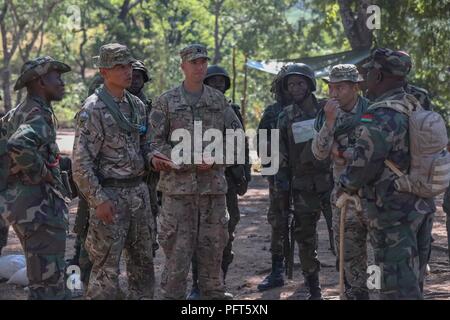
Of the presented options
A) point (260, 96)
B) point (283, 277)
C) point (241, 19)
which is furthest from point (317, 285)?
point (241, 19)

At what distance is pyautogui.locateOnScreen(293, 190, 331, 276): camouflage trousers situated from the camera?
7471mm

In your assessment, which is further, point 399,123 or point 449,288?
point 449,288

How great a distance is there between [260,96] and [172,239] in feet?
95.7

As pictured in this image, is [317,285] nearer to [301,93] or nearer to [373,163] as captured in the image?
[301,93]

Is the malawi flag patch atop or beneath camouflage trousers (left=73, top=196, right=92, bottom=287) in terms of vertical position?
atop

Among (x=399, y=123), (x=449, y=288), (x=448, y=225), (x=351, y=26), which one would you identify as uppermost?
(x=351, y=26)

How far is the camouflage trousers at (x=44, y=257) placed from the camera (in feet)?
18.9

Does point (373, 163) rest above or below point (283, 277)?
above

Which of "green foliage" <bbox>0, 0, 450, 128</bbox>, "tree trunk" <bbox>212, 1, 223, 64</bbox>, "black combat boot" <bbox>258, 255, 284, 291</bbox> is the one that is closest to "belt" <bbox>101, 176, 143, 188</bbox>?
"black combat boot" <bbox>258, 255, 284, 291</bbox>

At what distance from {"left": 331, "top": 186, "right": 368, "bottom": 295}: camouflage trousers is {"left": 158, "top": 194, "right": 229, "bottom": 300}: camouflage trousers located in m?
0.91

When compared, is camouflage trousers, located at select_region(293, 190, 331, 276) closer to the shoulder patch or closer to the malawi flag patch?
the malawi flag patch

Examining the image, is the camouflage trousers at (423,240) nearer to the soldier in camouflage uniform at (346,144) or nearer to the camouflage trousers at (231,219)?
the soldier in camouflage uniform at (346,144)

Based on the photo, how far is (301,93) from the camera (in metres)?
7.60

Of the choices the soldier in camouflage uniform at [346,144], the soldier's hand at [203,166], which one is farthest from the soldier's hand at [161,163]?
the soldier in camouflage uniform at [346,144]
